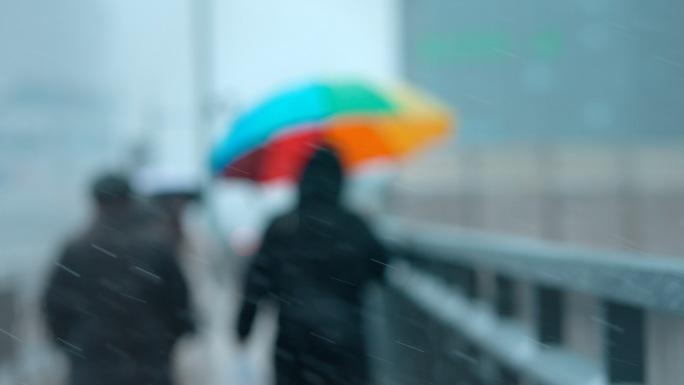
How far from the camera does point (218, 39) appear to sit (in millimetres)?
23953

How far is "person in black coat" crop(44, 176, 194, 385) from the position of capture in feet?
19.6

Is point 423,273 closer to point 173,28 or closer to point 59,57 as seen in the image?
point 59,57

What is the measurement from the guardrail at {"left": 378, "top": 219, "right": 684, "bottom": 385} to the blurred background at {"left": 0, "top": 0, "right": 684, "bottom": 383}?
1962 mm

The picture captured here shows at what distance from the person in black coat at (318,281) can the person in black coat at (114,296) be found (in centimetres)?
44

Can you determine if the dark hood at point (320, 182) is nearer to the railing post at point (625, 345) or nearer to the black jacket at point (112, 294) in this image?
the black jacket at point (112, 294)

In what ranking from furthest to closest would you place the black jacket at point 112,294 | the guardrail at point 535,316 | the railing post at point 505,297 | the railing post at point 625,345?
the black jacket at point 112,294, the railing post at point 505,297, the railing post at point 625,345, the guardrail at point 535,316

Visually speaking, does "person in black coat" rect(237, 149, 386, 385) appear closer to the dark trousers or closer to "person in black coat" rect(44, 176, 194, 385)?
"person in black coat" rect(44, 176, 194, 385)

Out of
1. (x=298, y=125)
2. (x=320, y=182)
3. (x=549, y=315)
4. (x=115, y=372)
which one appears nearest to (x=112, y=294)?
(x=115, y=372)

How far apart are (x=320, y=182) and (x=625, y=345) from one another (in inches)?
98.3

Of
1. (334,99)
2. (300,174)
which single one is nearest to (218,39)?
(334,99)

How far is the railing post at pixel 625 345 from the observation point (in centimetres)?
365

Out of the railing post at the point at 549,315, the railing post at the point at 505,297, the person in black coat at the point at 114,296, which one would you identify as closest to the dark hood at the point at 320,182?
the person in black coat at the point at 114,296

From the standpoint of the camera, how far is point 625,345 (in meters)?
3.68

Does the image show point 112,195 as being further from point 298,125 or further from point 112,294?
point 298,125
